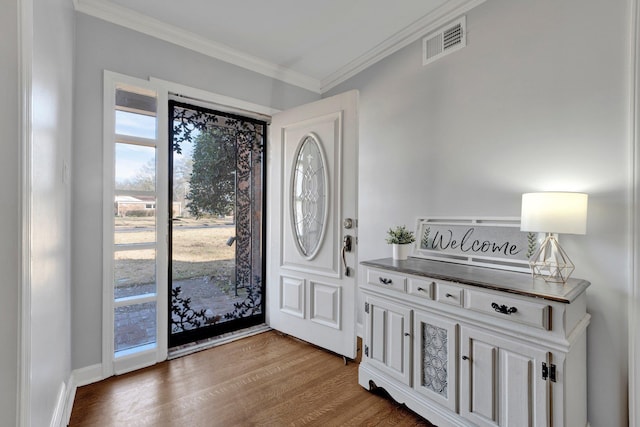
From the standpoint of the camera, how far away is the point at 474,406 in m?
1.56

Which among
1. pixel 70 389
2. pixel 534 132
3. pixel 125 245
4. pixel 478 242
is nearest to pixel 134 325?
pixel 70 389

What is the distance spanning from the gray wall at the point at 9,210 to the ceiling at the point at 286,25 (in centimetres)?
166

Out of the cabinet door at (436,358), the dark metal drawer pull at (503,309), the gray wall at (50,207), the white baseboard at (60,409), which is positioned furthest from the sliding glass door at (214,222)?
the dark metal drawer pull at (503,309)

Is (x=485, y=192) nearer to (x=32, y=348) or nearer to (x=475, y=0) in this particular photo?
(x=475, y=0)

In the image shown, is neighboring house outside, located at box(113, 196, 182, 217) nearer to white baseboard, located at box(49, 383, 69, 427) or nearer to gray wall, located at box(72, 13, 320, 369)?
gray wall, located at box(72, 13, 320, 369)

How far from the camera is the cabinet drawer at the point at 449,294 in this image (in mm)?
1646

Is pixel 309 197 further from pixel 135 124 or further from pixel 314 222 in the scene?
pixel 135 124

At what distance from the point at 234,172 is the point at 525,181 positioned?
2.50 meters

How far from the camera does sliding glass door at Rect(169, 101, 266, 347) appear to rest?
2.76m

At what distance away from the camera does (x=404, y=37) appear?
100.0 inches

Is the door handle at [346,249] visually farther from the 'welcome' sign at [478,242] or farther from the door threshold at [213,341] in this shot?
the door threshold at [213,341]

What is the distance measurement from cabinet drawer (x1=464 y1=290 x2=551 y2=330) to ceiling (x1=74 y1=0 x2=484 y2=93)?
2.01 m

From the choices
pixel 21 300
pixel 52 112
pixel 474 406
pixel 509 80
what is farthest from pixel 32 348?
pixel 509 80

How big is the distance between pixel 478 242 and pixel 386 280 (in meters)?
0.69
